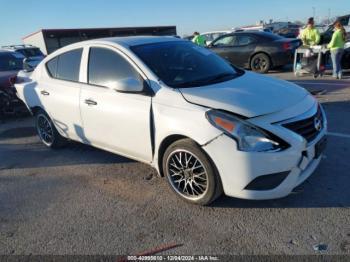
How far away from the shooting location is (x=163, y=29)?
22734 mm

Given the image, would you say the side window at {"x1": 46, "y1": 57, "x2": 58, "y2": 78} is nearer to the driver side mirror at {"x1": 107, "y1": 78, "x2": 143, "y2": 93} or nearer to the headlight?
the driver side mirror at {"x1": 107, "y1": 78, "x2": 143, "y2": 93}

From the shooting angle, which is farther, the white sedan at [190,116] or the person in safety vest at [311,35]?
the person in safety vest at [311,35]

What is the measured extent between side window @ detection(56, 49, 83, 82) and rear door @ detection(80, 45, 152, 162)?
0.73 ft

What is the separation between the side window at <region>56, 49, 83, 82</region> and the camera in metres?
4.94

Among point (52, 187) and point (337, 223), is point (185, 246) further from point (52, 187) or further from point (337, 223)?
point (52, 187)

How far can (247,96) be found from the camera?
11.9 ft

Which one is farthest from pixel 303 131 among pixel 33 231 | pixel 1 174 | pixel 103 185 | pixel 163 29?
pixel 163 29

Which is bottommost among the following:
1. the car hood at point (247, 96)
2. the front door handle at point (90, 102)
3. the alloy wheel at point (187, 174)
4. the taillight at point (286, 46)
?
the alloy wheel at point (187, 174)

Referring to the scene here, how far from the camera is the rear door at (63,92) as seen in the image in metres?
4.90

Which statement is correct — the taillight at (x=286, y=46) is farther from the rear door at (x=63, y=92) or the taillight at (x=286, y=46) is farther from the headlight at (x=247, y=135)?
the headlight at (x=247, y=135)

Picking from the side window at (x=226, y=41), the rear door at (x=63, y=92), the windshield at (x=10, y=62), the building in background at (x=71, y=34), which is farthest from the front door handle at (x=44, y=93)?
the building in background at (x=71, y=34)

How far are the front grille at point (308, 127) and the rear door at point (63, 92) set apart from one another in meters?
2.80

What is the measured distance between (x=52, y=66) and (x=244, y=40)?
8392 millimetres

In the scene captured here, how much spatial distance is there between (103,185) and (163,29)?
19565mm
